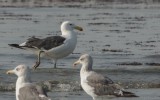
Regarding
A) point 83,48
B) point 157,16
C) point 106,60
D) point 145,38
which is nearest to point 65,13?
point 157,16

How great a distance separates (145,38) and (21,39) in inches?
198

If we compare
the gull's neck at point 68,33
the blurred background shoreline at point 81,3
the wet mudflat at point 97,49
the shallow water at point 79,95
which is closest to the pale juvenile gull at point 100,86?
the shallow water at point 79,95

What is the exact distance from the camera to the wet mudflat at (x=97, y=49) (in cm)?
1655

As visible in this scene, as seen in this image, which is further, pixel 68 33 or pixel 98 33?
pixel 98 33

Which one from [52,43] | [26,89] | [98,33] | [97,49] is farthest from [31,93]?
[98,33]

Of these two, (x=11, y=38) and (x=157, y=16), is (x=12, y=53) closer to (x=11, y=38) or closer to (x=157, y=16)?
(x=11, y=38)

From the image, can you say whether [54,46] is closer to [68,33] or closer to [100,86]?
[68,33]

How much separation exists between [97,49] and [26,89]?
12.2 m

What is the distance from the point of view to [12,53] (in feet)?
73.4

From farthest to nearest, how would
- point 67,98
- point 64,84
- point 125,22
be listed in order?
point 125,22 → point 64,84 → point 67,98

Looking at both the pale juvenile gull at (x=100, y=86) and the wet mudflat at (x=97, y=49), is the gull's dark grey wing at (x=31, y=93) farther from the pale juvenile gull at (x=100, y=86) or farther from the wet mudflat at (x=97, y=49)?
the wet mudflat at (x=97, y=49)

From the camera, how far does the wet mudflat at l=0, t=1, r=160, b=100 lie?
16547 millimetres

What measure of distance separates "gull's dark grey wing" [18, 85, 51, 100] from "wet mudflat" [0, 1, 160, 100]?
294 cm

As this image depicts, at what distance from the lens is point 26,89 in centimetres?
1177
